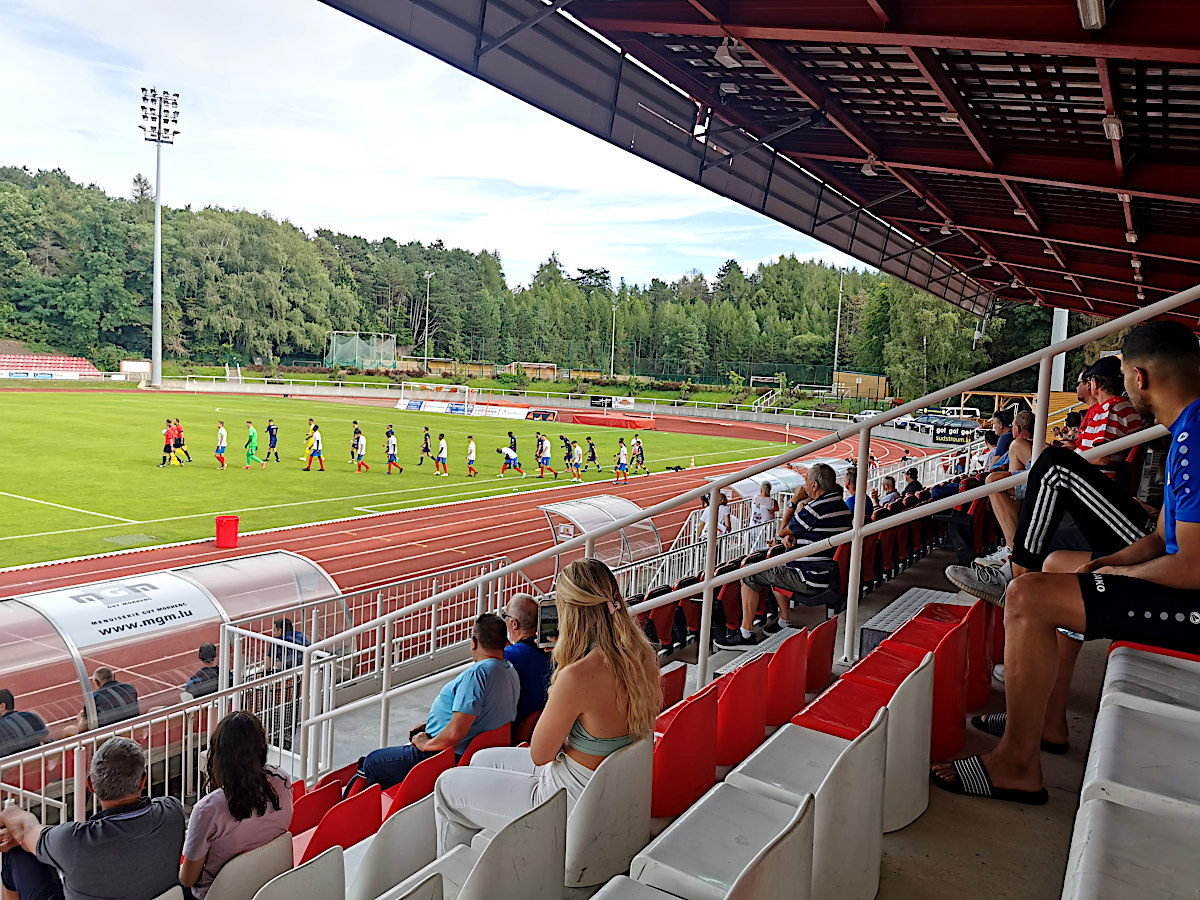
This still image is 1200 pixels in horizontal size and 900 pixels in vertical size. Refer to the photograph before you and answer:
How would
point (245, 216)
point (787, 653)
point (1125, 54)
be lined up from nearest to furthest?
1. point (787, 653)
2. point (1125, 54)
3. point (245, 216)

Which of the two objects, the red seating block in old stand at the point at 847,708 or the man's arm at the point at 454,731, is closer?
the red seating block in old stand at the point at 847,708

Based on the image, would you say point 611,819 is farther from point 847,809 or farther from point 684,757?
point 847,809

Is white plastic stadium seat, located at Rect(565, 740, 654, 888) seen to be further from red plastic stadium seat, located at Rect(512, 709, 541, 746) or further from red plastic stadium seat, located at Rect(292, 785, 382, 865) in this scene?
red plastic stadium seat, located at Rect(512, 709, 541, 746)

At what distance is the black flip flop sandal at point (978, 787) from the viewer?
3062 millimetres

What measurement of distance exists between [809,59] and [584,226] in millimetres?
171457

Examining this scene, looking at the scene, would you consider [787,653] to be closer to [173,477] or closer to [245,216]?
[173,477]

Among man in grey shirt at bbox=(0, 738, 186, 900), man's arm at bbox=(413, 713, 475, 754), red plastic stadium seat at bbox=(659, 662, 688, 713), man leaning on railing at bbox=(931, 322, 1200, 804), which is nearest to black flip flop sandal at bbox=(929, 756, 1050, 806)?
man leaning on railing at bbox=(931, 322, 1200, 804)

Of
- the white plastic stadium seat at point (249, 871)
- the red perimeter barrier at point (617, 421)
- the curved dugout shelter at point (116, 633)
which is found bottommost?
the red perimeter barrier at point (617, 421)

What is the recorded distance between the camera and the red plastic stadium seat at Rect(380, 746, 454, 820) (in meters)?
3.46

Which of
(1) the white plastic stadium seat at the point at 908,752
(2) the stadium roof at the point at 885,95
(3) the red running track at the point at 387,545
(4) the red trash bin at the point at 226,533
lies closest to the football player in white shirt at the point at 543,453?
(3) the red running track at the point at 387,545

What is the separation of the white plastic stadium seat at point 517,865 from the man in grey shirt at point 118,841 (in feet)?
3.91

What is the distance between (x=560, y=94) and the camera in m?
7.73

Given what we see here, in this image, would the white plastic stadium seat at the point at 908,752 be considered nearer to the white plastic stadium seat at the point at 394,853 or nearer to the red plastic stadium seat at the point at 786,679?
the red plastic stadium seat at the point at 786,679

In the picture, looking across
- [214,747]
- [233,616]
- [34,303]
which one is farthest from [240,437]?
[34,303]
